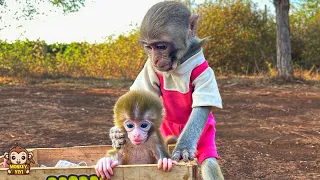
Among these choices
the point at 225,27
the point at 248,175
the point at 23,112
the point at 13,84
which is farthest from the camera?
the point at 225,27

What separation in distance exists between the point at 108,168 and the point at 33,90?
1048cm

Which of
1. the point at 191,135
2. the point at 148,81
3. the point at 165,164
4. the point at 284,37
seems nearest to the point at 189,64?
the point at 148,81

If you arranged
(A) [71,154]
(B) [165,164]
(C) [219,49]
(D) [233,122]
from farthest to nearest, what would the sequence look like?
(C) [219,49] < (D) [233,122] < (A) [71,154] < (B) [165,164]

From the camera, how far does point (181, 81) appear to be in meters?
3.21

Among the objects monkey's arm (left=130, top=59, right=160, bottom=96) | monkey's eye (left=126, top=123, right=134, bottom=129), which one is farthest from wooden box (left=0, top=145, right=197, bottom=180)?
monkey's arm (left=130, top=59, right=160, bottom=96)

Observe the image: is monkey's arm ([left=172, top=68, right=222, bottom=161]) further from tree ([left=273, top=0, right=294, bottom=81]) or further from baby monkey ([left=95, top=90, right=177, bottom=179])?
tree ([left=273, top=0, right=294, bottom=81])

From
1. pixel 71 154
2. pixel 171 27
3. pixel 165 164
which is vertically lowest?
pixel 71 154

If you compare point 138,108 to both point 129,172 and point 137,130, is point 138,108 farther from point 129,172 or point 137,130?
point 129,172

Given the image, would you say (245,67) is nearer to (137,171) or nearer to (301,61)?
(301,61)

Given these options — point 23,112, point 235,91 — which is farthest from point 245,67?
point 23,112

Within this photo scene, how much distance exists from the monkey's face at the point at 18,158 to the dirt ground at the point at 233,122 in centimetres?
267

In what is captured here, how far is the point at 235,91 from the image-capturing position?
42.3 ft

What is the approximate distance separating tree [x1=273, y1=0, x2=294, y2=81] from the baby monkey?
1204 cm

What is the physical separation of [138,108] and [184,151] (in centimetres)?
36
